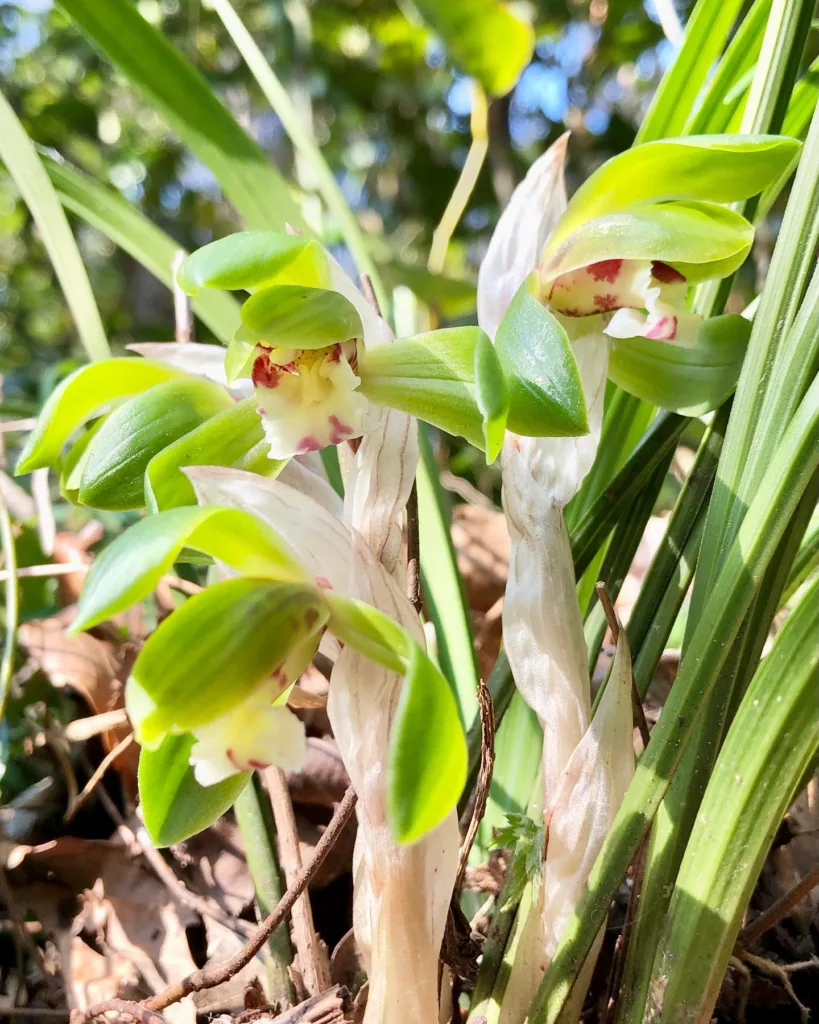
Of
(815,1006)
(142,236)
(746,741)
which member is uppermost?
(142,236)

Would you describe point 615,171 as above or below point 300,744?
above

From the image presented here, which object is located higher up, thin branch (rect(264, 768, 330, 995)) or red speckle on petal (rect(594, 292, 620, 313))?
red speckle on petal (rect(594, 292, 620, 313))

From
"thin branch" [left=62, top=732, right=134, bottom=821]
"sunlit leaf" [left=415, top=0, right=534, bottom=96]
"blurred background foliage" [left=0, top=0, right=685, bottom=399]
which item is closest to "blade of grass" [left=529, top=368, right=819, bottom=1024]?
"thin branch" [left=62, top=732, right=134, bottom=821]

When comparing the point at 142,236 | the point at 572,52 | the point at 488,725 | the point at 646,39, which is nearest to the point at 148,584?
the point at 488,725

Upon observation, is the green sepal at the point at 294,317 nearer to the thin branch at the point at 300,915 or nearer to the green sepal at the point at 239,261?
the green sepal at the point at 239,261

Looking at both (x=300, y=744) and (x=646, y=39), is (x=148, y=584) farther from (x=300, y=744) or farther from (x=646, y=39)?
(x=646, y=39)

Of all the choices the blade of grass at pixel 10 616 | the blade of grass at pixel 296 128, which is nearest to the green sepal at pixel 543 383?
the blade of grass at pixel 296 128

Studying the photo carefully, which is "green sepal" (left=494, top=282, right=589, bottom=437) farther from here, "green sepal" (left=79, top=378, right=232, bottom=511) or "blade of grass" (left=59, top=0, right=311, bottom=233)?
"blade of grass" (left=59, top=0, right=311, bottom=233)

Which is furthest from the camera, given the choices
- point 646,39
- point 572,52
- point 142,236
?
point 572,52

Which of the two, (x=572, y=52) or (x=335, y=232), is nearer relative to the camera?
(x=335, y=232)
